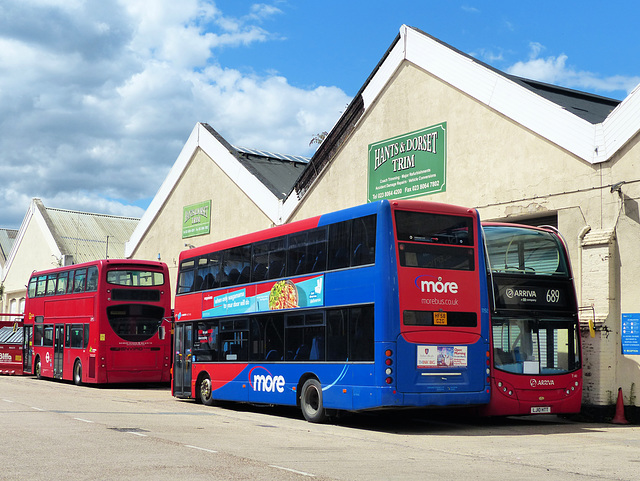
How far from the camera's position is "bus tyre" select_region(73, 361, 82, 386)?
28812mm

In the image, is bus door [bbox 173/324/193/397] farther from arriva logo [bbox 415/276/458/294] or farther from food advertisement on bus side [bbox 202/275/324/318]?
arriva logo [bbox 415/276/458/294]

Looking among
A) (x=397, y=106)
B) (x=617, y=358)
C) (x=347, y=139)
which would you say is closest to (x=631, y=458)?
(x=617, y=358)

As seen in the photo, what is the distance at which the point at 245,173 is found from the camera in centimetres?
3288

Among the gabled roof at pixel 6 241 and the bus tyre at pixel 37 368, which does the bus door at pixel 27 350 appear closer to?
the bus tyre at pixel 37 368

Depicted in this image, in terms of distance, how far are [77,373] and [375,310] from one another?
17745 mm

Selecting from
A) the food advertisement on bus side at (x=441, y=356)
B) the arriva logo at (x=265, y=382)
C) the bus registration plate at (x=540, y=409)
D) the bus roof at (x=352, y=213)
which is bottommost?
the bus registration plate at (x=540, y=409)

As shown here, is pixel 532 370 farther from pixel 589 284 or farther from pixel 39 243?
pixel 39 243

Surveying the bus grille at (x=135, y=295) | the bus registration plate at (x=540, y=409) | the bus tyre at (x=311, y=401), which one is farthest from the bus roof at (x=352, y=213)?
the bus grille at (x=135, y=295)

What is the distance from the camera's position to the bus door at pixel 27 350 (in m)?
33.4

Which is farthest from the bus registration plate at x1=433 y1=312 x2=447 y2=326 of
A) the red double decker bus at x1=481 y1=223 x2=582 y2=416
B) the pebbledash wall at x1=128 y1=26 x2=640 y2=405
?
the pebbledash wall at x1=128 y1=26 x2=640 y2=405

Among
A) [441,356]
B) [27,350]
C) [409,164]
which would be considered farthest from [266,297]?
[27,350]

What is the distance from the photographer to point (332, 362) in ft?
51.1

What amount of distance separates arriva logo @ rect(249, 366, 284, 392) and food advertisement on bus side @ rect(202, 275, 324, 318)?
4.57 feet

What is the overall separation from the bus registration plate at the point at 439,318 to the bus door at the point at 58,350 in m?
19.3
